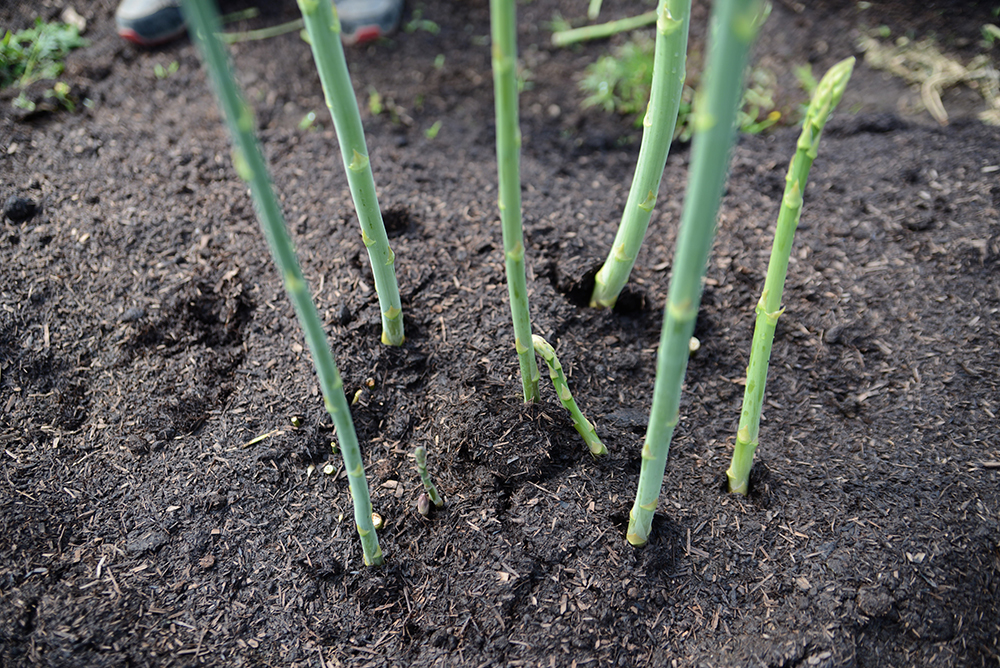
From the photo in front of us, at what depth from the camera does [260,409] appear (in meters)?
1.88

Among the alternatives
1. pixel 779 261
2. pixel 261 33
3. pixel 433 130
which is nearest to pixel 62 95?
pixel 261 33

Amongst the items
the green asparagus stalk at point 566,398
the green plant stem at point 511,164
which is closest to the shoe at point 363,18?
the green plant stem at point 511,164

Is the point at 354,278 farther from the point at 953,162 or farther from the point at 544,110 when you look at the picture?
the point at 953,162

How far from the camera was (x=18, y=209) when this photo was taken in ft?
7.69

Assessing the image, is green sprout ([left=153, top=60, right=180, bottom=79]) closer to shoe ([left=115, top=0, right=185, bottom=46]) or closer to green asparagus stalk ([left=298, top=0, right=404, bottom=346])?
shoe ([left=115, top=0, right=185, bottom=46])

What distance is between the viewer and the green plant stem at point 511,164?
0.91m

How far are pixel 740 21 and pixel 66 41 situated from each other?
11.6 ft

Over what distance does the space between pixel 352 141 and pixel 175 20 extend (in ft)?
7.94

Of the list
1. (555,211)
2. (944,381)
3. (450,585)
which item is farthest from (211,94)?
(944,381)

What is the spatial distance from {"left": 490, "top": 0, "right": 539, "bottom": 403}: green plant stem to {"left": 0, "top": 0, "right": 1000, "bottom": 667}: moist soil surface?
232 mm

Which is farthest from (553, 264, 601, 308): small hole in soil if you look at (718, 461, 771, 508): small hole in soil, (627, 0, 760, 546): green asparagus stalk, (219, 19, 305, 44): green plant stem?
(219, 19, 305, 44): green plant stem

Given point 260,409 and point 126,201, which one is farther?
point 126,201

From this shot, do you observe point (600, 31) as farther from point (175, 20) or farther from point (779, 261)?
point (779, 261)

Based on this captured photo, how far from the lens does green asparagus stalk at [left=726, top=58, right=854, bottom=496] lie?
3.70 feet
